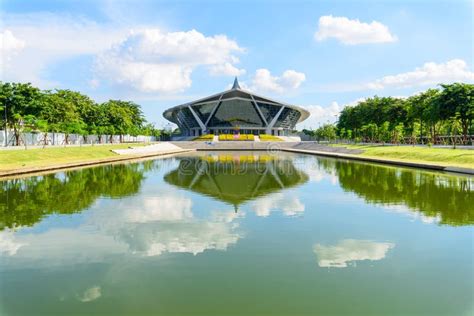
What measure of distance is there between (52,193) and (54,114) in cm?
4901

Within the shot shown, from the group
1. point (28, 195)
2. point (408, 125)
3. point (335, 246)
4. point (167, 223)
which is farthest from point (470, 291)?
point (408, 125)

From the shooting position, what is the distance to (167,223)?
11.5 meters

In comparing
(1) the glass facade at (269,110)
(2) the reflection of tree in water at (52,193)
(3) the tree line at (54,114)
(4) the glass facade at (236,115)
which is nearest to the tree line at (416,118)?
(1) the glass facade at (269,110)

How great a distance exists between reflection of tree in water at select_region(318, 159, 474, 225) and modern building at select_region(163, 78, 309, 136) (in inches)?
3561

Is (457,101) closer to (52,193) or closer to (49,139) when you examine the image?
(52,193)

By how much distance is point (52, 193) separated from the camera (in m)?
16.8

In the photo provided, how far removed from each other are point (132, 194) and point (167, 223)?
20.8 ft

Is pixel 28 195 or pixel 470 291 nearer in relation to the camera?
pixel 470 291

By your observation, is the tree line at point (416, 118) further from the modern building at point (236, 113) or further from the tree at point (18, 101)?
the tree at point (18, 101)

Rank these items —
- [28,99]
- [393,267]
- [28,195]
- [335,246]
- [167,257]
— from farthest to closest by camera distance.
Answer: [28,99], [28,195], [335,246], [167,257], [393,267]

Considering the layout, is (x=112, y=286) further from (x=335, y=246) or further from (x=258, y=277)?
(x=335, y=246)

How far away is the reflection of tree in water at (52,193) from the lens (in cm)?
1270

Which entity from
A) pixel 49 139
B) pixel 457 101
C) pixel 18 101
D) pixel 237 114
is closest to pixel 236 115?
pixel 237 114

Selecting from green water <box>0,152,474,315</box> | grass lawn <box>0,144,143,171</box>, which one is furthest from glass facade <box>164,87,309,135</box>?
green water <box>0,152,474,315</box>
